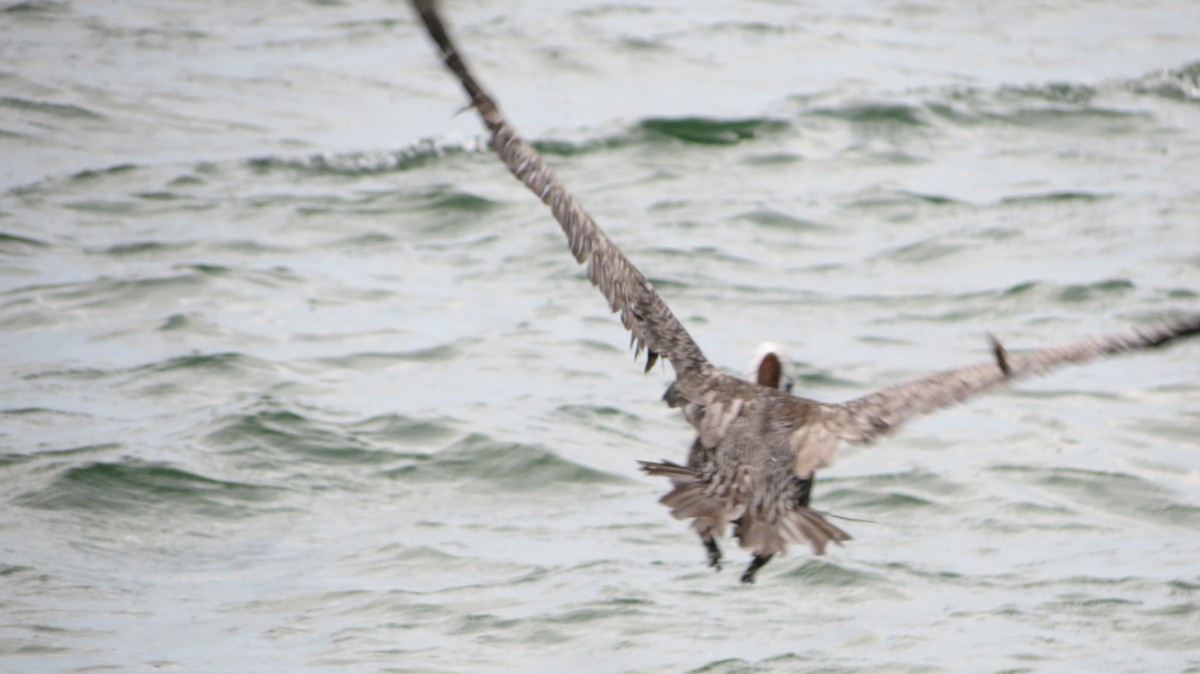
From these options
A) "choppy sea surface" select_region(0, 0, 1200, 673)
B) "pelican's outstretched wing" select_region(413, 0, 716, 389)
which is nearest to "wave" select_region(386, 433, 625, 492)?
"choppy sea surface" select_region(0, 0, 1200, 673)

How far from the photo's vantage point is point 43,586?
7027mm

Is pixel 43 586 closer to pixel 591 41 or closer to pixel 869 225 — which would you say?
pixel 869 225

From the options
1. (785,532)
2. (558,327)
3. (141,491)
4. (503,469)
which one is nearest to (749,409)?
(785,532)

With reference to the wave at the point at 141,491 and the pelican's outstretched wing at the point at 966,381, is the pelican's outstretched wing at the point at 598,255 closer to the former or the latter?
the pelican's outstretched wing at the point at 966,381

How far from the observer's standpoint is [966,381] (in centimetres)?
529

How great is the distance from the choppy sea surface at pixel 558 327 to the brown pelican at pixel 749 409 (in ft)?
4.42

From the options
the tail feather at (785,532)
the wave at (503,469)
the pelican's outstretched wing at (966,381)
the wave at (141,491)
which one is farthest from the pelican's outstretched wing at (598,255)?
the wave at (141,491)

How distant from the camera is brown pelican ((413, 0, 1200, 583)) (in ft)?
16.8

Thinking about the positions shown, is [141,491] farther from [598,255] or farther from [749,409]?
[749,409]

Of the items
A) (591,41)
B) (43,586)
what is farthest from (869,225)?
(43,586)

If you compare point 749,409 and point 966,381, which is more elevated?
point 966,381

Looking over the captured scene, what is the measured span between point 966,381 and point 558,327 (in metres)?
5.19

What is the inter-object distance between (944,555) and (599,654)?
1.82 metres

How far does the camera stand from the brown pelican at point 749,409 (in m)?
5.12
